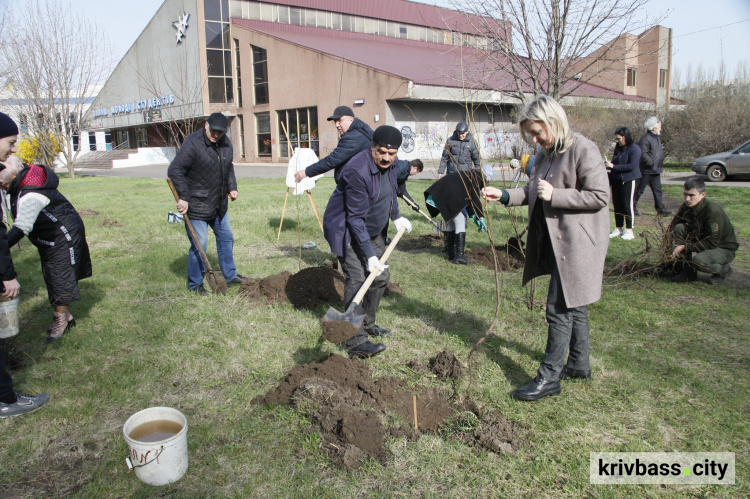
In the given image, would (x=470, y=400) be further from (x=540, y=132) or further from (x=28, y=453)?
(x=28, y=453)

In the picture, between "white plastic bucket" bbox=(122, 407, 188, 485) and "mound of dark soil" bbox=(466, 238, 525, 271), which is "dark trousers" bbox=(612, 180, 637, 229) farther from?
"white plastic bucket" bbox=(122, 407, 188, 485)

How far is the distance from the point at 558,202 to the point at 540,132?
47 cm

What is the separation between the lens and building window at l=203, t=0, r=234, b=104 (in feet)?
107

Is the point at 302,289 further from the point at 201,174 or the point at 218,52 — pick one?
the point at 218,52

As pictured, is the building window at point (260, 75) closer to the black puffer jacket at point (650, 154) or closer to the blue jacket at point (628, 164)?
the black puffer jacket at point (650, 154)

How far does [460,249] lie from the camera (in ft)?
23.1

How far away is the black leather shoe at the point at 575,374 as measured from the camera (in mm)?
3648

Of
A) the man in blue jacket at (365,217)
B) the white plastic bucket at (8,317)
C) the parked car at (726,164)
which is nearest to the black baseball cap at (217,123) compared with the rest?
the man in blue jacket at (365,217)

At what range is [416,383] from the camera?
146 inches

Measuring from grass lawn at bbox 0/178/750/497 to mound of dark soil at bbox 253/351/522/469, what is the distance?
9 centimetres

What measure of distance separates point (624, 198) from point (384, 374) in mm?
6280

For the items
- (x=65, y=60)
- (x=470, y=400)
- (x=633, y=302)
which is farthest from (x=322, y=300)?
(x=65, y=60)

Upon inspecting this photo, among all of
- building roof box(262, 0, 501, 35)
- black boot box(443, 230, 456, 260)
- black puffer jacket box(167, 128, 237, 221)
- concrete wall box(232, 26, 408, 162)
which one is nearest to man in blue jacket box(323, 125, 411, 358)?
black puffer jacket box(167, 128, 237, 221)

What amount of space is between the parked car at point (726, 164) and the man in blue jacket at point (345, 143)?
15657mm
